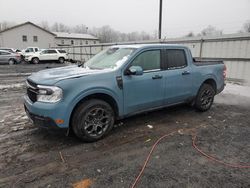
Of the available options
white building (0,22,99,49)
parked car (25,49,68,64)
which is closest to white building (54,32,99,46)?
white building (0,22,99,49)

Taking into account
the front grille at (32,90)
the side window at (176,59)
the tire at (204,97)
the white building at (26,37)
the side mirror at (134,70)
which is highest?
the white building at (26,37)

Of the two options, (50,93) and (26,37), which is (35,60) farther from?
(26,37)

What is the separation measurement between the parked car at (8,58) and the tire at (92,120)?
2084 centimetres

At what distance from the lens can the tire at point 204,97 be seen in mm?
5363

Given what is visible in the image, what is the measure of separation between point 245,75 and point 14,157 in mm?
9517

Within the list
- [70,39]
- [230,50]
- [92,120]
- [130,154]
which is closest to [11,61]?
[230,50]

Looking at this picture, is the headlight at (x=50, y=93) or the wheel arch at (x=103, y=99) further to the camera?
the wheel arch at (x=103, y=99)

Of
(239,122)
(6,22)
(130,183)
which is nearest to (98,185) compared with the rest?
(130,183)

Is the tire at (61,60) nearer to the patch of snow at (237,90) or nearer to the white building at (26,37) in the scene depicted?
the patch of snow at (237,90)

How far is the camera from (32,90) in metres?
3.57

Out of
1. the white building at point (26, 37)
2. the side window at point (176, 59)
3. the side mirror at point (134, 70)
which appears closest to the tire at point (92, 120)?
the side mirror at point (134, 70)

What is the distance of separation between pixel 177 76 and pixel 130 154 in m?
2.27

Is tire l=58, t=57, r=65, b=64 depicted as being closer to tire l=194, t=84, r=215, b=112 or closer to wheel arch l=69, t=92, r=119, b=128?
tire l=194, t=84, r=215, b=112

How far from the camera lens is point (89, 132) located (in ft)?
12.0
